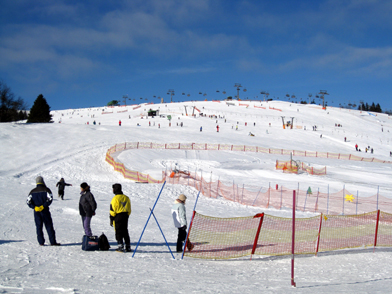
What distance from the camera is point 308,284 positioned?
614cm

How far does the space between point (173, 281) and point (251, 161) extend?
33670mm

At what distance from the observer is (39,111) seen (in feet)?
210

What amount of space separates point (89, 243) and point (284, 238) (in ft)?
18.0

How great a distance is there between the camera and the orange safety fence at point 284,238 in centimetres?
816

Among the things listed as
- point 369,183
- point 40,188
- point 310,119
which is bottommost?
point 369,183

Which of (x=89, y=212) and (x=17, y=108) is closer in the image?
(x=89, y=212)

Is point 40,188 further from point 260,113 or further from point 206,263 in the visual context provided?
point 260,113

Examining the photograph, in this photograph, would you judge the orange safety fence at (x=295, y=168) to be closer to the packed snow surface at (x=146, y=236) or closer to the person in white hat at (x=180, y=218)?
the packed snow surface at (x=146, y=236)

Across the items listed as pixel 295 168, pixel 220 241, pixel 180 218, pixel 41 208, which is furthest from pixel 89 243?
pixel 295 168

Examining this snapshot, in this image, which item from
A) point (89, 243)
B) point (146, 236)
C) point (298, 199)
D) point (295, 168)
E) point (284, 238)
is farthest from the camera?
point (295, 168)

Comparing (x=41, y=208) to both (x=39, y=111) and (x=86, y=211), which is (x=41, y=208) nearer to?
(x=86, y=211)

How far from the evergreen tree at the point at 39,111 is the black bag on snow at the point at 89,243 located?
6266cm

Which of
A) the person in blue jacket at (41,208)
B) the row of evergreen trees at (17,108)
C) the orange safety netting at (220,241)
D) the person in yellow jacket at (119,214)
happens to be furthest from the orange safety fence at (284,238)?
the row of evergreen trees at (17,108)

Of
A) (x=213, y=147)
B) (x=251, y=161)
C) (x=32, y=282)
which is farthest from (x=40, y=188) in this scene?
(x=213, y=147)
